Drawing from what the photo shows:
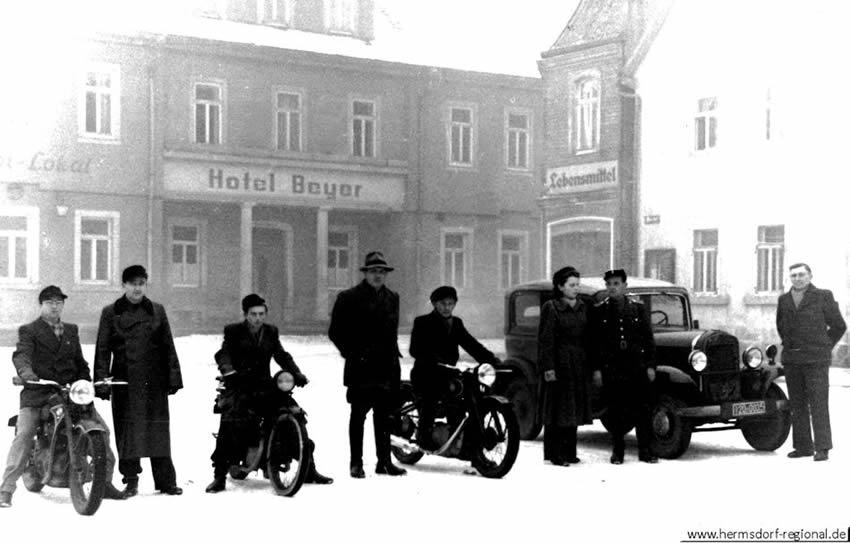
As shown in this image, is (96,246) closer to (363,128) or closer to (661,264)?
(363,128)

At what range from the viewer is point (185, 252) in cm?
3519

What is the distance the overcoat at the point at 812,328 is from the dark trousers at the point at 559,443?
2253mm

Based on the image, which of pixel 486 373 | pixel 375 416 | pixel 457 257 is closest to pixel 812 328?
pixel 486 373

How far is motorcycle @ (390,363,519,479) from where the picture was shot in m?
11.3

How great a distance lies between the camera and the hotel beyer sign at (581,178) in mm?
31016

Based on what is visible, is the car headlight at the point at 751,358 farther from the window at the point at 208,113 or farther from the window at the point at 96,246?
the window at the point at 208,113

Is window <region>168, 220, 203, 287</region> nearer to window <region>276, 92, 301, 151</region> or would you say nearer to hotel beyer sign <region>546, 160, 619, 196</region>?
window <region>276, 92, 301, 151</region>

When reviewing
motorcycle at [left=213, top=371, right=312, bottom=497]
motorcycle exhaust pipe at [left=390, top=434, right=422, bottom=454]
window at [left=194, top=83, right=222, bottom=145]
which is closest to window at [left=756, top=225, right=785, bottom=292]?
window at [left=194, top=83, right=222, bottom=145]

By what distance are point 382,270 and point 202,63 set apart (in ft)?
80.2

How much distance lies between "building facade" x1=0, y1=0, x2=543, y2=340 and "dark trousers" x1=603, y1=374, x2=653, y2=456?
22.2 meters

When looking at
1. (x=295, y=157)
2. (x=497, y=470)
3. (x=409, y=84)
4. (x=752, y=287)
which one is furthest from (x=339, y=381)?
(x=409, y=84)

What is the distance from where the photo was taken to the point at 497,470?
11305 mm

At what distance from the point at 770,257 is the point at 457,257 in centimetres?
1323

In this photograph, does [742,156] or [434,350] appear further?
[742,156]
